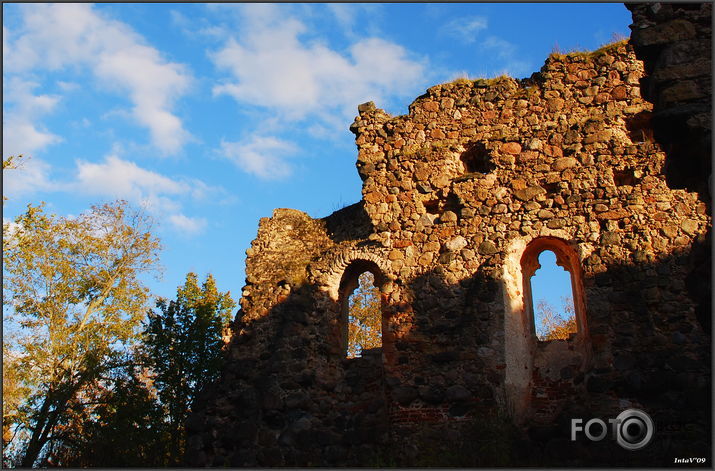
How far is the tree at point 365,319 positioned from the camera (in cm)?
2062

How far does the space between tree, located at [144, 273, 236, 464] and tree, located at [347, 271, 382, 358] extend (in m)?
6.31

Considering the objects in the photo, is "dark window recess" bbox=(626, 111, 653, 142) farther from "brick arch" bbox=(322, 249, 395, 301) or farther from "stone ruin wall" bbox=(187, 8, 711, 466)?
"brick arch" bbox=(322, 249, 395, 301)

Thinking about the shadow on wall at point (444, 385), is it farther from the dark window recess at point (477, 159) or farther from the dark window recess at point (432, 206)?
the dark window recess at point (477, 159)

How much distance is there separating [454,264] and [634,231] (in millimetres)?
2557

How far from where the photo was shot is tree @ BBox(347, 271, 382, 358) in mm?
20625

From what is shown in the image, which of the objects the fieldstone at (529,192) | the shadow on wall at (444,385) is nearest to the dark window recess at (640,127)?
the fieldstone at (529,192)

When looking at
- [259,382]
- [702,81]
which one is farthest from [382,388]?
[702,81]

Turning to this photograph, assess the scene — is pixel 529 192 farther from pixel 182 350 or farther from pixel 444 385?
pixel 182 350

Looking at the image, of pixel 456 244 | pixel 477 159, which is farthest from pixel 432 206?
pixel 477 159

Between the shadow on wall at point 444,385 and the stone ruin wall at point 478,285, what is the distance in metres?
0.03

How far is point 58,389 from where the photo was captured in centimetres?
1361

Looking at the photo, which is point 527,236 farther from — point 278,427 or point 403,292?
point 278,427

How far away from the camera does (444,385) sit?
8.32m

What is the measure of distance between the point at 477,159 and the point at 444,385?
12.7ft
